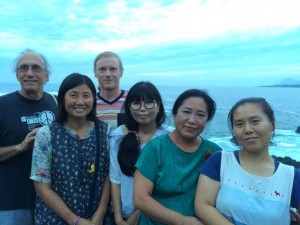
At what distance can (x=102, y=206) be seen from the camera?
3176 millimetres

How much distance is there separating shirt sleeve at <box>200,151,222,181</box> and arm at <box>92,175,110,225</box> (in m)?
1.15

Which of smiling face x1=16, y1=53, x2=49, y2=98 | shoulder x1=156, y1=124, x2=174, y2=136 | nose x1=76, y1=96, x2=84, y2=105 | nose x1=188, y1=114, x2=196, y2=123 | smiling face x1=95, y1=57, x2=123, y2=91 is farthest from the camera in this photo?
smiling face x1=95, y1=57, x2=123, y2=91

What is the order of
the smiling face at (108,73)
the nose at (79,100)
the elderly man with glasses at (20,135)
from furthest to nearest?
the smiling face at (108,73)
the elderly man with glasses at (20,135)
the nose at (79,100)

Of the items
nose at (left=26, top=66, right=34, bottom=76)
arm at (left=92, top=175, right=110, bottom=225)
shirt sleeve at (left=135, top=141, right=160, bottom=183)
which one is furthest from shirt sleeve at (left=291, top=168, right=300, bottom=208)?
nose at (left=26, top=66, right=34, bottom=76)

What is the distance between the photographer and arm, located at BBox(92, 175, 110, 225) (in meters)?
3.11

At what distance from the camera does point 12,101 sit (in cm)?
365

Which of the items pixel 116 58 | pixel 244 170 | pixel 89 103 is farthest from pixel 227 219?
pixel 116 58

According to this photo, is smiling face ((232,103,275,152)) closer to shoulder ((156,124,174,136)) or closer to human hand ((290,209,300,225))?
human hand ((290,209,300,225))

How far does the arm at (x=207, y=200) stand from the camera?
2381 mm

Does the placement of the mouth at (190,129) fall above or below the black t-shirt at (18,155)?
above

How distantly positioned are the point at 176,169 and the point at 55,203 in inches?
47.5

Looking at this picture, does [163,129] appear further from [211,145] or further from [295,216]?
[295,216]

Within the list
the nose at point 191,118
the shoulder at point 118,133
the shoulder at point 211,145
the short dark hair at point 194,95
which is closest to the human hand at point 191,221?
the shoulder at point 211,145

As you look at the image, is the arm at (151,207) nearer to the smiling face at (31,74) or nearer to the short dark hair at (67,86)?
the short dark hair at (67,86)
